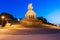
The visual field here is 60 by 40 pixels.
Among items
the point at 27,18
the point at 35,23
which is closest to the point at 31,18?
the point at 27,18

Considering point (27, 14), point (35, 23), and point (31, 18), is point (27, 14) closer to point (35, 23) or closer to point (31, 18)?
point (31, 18)

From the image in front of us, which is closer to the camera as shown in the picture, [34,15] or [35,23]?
[35,23]

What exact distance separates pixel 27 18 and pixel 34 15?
2.53 metres

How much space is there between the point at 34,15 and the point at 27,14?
2.34 m

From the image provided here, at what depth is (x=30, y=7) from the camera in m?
57.8

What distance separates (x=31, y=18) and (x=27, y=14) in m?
2.30

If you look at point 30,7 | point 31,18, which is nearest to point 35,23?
point 31,18

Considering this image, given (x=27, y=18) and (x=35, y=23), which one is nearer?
(x=35, y=23)

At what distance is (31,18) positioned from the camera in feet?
182

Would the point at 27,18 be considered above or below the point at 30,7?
below

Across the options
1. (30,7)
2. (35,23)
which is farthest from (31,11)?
(35,23)

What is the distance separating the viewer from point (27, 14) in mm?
56844

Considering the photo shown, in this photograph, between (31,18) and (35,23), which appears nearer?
(35,23)

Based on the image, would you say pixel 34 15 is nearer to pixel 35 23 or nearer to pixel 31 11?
pixel 31 11
